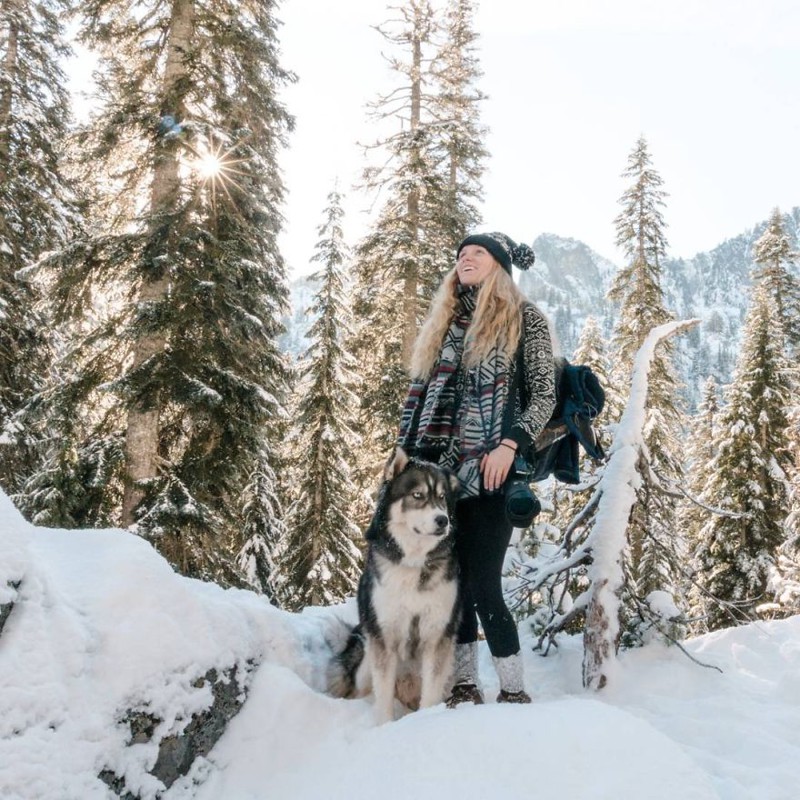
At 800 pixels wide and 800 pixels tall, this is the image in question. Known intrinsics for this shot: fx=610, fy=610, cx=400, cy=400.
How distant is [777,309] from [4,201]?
2569cm

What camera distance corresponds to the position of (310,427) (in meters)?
18.2

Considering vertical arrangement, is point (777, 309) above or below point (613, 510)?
above

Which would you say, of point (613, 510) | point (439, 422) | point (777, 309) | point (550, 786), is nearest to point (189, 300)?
point (439, 422)

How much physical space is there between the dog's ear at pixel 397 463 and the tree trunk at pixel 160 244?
6.29 metres

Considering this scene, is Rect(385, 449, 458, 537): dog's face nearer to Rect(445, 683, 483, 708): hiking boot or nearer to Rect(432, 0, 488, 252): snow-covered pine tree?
Rect(445, 683, 483, 708): hiking boot

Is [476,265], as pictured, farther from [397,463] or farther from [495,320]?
[397,463]

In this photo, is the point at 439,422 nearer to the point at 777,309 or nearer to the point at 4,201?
the point at 4,201

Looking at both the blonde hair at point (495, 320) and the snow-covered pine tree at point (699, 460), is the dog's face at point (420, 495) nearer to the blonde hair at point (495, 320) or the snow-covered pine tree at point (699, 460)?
the blonde hair at point (495, 320)

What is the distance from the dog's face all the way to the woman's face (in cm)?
126

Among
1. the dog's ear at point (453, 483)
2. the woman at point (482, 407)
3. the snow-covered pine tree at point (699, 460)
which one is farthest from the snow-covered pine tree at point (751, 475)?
the dog's ear at point (453, 483)

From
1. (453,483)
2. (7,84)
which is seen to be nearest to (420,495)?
(453,483)

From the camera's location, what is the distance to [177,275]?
9.45 metres

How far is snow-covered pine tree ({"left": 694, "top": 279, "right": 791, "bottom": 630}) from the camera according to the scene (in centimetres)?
1988

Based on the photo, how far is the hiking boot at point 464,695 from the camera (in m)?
3.86
